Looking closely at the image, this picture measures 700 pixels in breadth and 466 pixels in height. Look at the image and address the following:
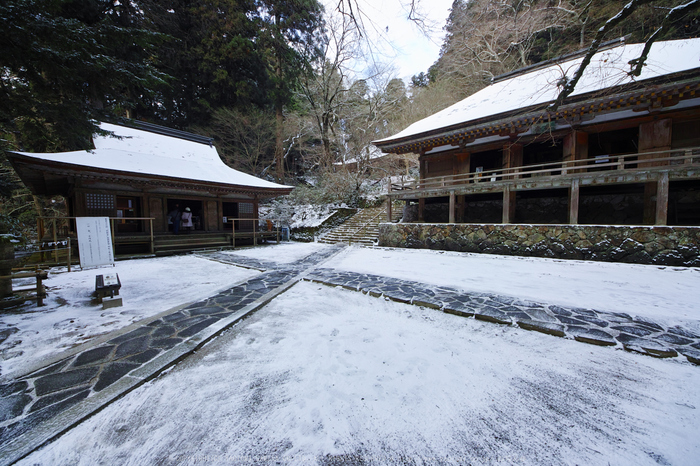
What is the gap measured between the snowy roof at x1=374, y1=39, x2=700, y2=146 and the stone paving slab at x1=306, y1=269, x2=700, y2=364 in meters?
4.97

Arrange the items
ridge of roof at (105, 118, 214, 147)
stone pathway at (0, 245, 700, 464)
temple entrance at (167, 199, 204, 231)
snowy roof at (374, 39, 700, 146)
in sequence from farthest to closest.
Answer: temple entrance at (167, 199, 204, 231)
ridge of roof at (105, 118, 214, 147)
snowy roof at (374, 39, 700, 146)
stone pathway at (0, 245, 700, 464)

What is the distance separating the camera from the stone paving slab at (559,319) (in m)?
2.64

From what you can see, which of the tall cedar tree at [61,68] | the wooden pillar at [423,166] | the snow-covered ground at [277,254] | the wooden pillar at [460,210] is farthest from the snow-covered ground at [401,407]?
the wooden pillar at [423,166]

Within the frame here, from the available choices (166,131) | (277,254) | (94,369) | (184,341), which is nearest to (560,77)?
(184,341)

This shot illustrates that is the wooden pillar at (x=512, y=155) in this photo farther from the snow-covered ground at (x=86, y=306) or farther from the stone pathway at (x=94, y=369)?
the stone pathway at (x=94, y=369)

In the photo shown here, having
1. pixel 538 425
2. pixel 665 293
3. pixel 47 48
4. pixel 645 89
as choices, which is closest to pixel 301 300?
pixel 538 425

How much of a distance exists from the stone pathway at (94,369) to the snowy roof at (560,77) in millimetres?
8177

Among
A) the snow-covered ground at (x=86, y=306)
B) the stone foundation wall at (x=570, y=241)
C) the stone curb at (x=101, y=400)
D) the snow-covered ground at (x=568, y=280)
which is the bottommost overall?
the snow-covered ground at (x=568, y=280)

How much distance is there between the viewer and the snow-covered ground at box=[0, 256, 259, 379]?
266cm

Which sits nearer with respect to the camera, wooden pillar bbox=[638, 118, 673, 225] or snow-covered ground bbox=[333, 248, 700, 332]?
snow-covered ground bbox=[333, 248, 700, 332]

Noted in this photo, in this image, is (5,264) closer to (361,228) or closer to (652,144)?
(361,228)

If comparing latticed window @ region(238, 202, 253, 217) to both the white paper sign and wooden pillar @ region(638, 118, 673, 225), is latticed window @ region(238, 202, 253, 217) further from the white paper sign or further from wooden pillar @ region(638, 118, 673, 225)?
wooden pillar @ region(638, 118, 673, 225)

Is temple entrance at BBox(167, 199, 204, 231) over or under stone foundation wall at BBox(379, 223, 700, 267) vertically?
over

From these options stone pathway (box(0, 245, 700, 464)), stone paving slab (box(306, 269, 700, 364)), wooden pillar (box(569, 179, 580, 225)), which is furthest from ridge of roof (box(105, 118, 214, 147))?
wooden pillar (box(569, 179, 580, 225))
